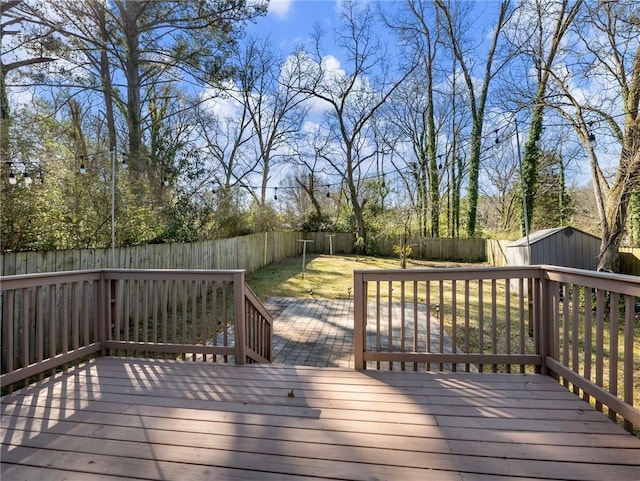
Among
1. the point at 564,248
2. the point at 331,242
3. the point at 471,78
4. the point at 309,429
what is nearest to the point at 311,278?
the point at 564,248

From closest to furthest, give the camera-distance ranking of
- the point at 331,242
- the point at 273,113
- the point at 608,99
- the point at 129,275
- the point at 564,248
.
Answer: the point at 129,275, the point at 608,99, the point at 564,248, the point at 273,113, the point at 331,242

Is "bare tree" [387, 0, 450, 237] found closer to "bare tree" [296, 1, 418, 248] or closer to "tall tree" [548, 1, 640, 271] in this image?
"bare tree" [296, 1, 418, 248]

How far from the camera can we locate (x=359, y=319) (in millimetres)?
2709

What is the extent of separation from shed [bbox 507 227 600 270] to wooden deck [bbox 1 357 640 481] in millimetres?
7283

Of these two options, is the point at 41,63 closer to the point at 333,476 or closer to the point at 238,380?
the point at 238,380

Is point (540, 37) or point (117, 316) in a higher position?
point (540, 37)

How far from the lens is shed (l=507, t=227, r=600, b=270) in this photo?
8586 millimetres

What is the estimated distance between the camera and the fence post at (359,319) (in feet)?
8.84

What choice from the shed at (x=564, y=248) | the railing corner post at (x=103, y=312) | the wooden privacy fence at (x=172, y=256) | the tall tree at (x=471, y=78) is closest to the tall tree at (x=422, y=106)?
the tall tree at (x=471, y=78)

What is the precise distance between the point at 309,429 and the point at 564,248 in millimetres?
9503

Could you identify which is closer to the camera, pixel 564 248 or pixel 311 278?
pixel 564 248

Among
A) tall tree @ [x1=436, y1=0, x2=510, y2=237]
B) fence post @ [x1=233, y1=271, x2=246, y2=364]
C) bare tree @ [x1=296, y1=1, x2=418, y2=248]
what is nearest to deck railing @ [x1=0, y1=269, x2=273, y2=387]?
fence post @ [x1=233, y1=271, x2=246, y2=364]

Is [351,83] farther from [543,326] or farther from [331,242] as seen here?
[543,326]

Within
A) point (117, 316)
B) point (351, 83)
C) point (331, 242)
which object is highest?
point (351, 83)
